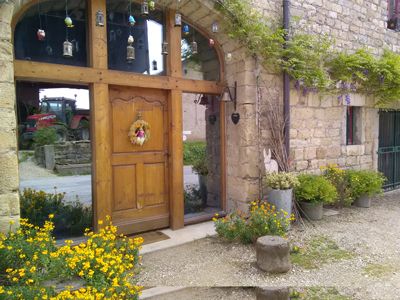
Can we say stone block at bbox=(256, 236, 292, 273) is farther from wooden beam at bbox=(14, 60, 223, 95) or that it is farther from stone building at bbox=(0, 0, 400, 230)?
wooden beam at bbox=(14, 60, 223, 95)

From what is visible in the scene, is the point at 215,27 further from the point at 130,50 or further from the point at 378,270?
the point at 378,270

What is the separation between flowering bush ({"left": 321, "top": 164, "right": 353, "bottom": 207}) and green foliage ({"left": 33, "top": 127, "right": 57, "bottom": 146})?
490 centimetres

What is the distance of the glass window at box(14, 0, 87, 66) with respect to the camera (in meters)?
3.43

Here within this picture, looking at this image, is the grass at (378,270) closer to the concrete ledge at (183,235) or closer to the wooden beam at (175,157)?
the concrete ledge at (183,235)

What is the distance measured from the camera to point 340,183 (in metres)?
5.49

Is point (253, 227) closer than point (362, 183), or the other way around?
point (253, 227)

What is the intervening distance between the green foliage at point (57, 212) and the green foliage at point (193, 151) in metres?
1.63

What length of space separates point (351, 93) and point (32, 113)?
5814mm

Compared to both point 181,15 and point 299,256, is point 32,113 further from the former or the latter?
point 299,256

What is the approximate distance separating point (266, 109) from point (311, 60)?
3.85ft

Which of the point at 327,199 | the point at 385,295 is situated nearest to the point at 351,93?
the point at 327,199

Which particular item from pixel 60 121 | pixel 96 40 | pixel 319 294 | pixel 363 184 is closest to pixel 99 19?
pixel 96 40

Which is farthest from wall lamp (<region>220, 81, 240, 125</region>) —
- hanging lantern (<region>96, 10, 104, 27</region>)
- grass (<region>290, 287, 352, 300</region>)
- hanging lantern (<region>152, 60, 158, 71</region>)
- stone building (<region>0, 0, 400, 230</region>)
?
grass (<region>290, 287, 352, 300</region>)

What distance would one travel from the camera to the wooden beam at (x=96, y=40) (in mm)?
3746
